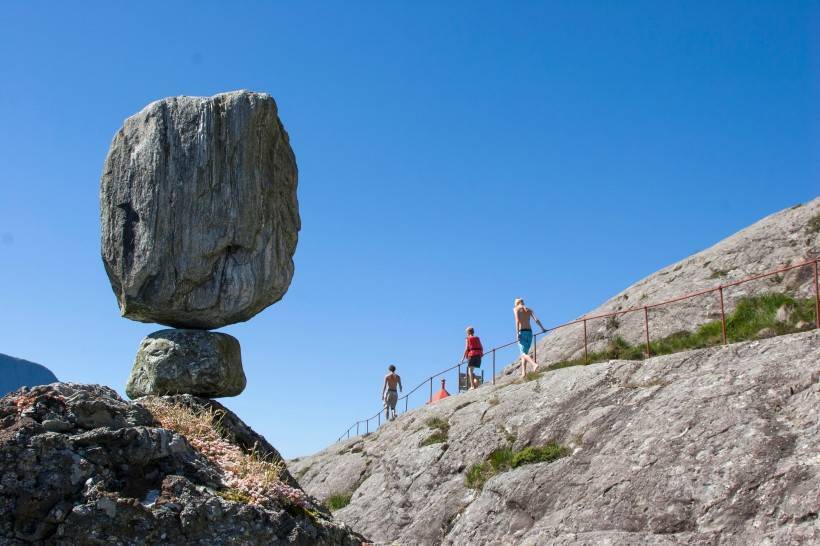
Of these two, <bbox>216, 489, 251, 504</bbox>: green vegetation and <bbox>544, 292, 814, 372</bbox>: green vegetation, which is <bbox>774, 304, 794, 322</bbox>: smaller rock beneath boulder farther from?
<bbox>216, 489, 251, 504</bbox>: green vegetation

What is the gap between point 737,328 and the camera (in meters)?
21.0

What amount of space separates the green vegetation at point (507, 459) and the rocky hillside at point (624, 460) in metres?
0.03

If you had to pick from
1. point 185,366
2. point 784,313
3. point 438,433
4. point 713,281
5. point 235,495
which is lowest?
point 235,495

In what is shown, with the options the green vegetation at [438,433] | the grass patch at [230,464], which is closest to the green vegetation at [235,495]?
the grass patch at [230,464]

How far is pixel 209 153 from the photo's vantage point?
632 inches

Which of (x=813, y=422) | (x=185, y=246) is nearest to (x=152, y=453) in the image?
(x=185, y=246)

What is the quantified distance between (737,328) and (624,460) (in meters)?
7.18

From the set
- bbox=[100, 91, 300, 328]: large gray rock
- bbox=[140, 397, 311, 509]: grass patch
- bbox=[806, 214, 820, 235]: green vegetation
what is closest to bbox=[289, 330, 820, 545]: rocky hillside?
bbox=[140, 397, 311, 509]: grass patch

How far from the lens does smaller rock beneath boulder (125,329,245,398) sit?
15.4 m

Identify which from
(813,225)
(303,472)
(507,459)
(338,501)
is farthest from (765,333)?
(303,472)

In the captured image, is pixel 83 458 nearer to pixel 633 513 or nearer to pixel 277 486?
pixel 277 486

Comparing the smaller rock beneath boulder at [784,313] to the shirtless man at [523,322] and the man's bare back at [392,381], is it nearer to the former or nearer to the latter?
the shirtless man at [523,322]

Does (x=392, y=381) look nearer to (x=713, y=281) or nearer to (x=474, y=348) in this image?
(x=474, y=348)

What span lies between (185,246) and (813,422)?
1153 centimetres
